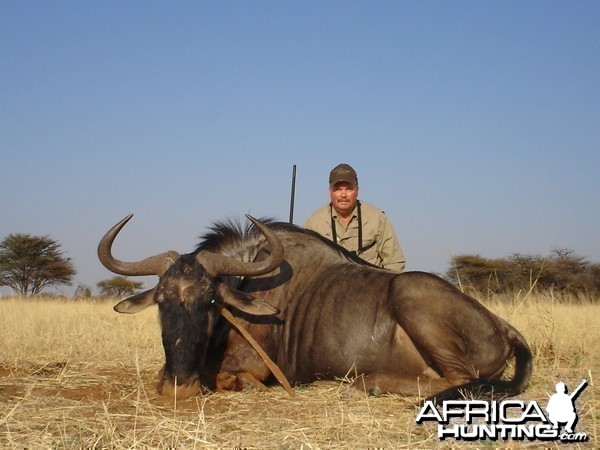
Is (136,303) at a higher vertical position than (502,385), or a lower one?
higher

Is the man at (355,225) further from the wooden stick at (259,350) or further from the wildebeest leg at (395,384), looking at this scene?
the wildebeest leg at (395,384)

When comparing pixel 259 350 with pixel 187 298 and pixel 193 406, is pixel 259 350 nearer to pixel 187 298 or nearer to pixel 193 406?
pixel 187 298

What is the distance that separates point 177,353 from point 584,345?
12.8 ft

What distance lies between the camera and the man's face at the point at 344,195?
289 inches

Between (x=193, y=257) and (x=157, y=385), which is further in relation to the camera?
(x=193, y=257)

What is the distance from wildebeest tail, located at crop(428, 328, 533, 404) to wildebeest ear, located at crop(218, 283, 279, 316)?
57.8 inches

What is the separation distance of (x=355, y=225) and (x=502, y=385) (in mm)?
3251

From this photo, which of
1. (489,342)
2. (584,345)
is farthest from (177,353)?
(584,345)

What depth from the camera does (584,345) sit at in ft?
21.2

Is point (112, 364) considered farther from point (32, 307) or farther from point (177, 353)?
point (32, 307)

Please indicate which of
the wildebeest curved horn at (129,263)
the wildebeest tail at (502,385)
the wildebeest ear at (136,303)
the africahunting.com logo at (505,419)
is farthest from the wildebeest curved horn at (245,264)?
the africahunting.com logo at (505,419)

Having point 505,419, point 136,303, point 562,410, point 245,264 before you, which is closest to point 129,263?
point 136,303

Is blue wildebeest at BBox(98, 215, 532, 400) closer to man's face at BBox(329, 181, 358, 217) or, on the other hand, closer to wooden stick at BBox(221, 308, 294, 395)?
wooden stick at BBox(221, 308, 294, 395)

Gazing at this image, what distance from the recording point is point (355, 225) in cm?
750
